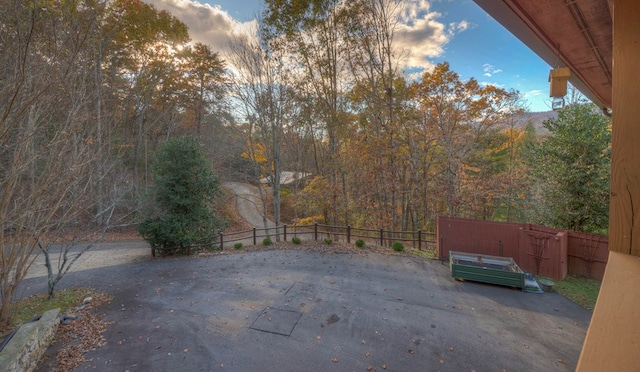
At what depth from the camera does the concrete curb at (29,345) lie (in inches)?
147

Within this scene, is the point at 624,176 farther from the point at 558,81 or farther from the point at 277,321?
the point at 277,321

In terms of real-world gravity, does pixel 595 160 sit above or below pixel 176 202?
above

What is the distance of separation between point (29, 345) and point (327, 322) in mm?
4863

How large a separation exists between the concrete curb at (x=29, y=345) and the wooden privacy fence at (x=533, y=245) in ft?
33.3

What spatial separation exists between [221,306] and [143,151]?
17.2 metres

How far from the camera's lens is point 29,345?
4113mm

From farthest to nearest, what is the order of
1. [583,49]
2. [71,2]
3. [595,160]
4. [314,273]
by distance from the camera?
[595,160] → [314,273] → [71,2] → [583,49]

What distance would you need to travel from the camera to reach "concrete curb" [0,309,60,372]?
12.3 feet

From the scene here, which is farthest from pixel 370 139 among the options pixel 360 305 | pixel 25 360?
pixel 25 360

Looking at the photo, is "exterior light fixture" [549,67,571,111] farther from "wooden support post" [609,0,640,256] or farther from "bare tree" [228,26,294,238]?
"bare tree" [228,26,294,238]

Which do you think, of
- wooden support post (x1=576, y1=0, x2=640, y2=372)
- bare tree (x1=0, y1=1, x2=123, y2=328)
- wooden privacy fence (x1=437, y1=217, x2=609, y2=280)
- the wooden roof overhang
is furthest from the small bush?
bare tree (x1=0, y1=1, x2=123, y2=328)

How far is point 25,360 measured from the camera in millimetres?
3980

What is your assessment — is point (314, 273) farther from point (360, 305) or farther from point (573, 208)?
point (573, 208)

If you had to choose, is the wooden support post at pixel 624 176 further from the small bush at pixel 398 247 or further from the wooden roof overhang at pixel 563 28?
Answer: the small bush at pixel 398 247
